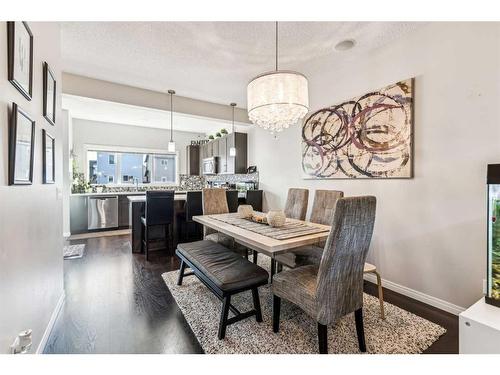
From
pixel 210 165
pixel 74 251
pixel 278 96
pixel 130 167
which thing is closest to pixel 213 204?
pixel 278 96

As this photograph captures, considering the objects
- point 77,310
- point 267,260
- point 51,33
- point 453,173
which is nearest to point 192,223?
point 267,260

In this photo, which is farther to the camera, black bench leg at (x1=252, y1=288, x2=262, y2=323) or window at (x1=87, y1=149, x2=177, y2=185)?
window at (x1=87, y1=149, x2=177, y2=185)

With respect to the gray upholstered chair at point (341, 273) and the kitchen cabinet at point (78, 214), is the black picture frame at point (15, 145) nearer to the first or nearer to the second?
the gray upholstered chair at point (341, 273)

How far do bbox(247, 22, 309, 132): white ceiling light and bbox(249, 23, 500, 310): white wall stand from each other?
1.19 metres

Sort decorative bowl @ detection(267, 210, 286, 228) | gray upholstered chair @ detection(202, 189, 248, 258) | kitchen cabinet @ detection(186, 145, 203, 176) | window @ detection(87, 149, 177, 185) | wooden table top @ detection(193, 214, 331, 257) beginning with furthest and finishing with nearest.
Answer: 1. kitchen cabinet @ detection(186, 145, 203, 176)
2. window @ detection(87, 149, 177, 185)
3. gray upholstered chair @ detection(202, 189, 248, 258)
4. decorative bowl @ detection(267, 210, 286, 228)
5. wooden table top @ detection(193, 214, 331, 257)

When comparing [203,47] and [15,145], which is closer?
[15,145]

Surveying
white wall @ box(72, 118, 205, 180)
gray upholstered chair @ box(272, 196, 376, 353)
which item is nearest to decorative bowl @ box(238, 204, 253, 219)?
gray upholstered chair @ box(272, 196, 376, 353)

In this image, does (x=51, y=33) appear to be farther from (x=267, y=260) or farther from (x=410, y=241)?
(x=410, y=241)

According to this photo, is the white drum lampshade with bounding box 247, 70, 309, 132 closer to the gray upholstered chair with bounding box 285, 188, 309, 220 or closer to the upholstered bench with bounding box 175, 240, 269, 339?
the gray upholstered chair with bounding box 285, 188, 309, 220

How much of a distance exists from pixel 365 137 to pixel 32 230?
10.0 feet

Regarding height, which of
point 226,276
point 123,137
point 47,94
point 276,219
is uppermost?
point 123,137

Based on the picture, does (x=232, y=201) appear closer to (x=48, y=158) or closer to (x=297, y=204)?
(x=297, y=204)

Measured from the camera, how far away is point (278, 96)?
6.45 feet

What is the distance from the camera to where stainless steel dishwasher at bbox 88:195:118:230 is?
4.97 m
